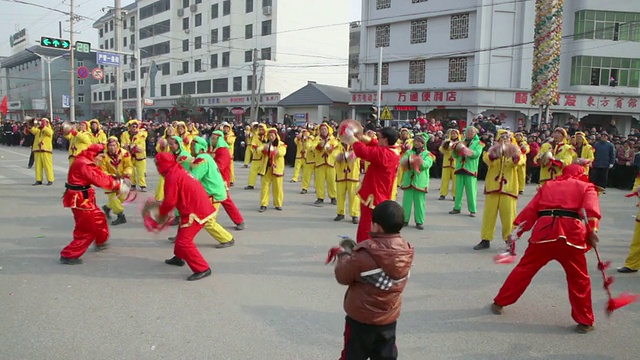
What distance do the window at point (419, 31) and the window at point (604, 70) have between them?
8.54 meters

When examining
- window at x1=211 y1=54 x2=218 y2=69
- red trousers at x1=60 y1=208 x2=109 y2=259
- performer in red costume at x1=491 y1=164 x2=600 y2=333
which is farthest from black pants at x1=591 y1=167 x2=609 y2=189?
window at x1=211 y1=54 x2=218 y2=69

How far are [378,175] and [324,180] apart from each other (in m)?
5.24

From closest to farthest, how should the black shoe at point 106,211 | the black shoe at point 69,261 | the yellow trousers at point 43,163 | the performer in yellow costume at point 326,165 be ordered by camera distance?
the black shoe at point 69,261
the black shoe at point 106,211
the performer in yellow costume at point 326,165
the yellow trousers at point 43,163

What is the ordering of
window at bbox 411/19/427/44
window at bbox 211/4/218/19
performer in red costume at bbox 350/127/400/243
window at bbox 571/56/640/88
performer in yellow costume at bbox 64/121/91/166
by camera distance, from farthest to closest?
window at bbox 211/4/218/19
window at bbox 411/19/427/44
window at bbox 571/56/640/88
performer in yellow costume at bbox 64/121/91/166
performer in red costume at bbox 350/127/400/243

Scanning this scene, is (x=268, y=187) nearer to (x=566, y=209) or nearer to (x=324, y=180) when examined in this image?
(x=324, y=180)

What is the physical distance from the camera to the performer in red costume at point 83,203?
601 centimetres

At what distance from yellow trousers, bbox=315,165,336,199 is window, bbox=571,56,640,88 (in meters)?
22.4

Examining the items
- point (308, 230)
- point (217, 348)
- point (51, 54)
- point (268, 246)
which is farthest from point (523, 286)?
point (51, 54)

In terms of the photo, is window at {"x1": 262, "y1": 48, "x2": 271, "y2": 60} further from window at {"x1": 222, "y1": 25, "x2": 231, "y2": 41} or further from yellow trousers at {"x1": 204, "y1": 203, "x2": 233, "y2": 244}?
yellow trousers at {"x1": 204, "y1": 203, "x2": 233, "y2": 244}

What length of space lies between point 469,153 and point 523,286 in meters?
4.30

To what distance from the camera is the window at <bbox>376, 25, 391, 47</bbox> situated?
31892 mm

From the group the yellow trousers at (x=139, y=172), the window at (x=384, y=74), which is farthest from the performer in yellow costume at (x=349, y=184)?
the window at (x=384, y=74)

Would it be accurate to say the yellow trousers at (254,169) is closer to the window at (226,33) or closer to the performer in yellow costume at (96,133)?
the performer in yellow costume at (96,133)

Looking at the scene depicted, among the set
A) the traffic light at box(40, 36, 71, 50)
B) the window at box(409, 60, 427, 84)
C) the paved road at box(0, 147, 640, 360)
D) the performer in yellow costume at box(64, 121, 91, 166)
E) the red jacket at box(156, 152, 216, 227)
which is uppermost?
the window at box(409, 60, 427, 84)
